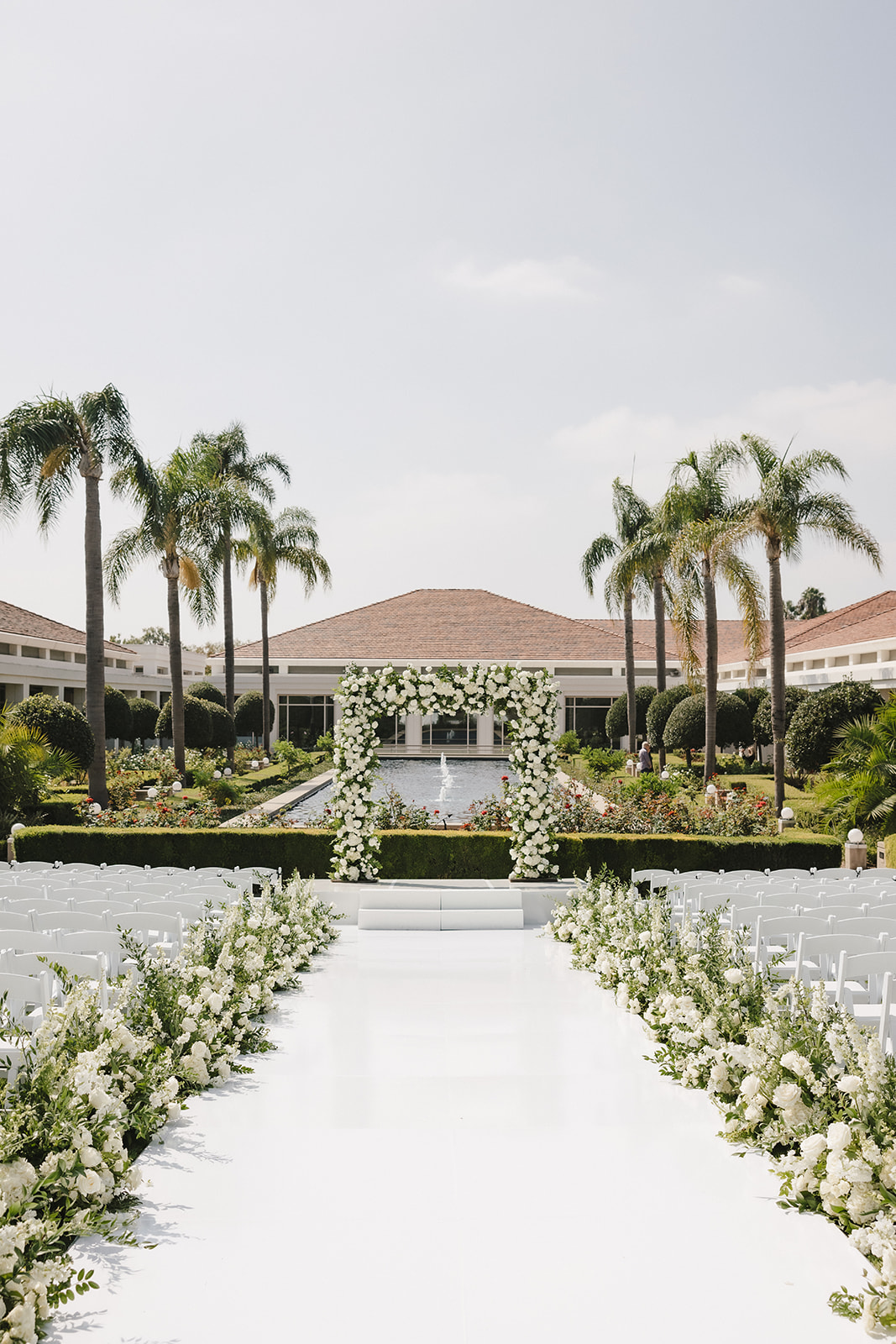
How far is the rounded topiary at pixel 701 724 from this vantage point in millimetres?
30188

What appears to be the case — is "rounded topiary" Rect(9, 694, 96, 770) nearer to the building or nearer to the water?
the water

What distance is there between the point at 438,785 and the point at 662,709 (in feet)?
27.1

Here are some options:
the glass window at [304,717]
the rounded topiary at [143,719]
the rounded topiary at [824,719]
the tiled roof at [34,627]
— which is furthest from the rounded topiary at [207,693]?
the rounded topiary at [824,719]

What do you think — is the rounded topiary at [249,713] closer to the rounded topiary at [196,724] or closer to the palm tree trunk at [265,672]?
the palm tree trunk at [265,672]

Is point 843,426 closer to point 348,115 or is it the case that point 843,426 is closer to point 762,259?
point 762,259

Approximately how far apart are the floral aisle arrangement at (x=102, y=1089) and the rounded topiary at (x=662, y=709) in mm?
26294

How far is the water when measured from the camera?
24.7 m

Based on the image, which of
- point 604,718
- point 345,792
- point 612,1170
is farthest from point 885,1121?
point 604,718

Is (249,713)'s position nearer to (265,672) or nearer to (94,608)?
(265,672)

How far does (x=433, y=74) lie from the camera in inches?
452

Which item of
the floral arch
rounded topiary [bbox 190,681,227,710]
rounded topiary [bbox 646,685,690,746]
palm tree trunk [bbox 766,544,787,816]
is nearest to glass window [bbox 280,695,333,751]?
rounded topiary [bbox 190,681,227,710]

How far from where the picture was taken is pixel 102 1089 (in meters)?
4.64

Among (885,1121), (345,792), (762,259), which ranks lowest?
(885,1121)

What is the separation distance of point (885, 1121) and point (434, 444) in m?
20.2
